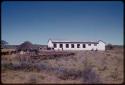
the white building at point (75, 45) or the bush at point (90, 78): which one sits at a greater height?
the white building at point (75, 45)

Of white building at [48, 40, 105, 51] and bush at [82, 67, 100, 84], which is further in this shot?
white building at [48, 40, 105, 51]

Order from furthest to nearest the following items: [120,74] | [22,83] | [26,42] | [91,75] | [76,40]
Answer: [76,40], [26,42], [120,74], [91,75], [22,83]

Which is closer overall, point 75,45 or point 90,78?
point 90,78

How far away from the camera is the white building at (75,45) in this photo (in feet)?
120

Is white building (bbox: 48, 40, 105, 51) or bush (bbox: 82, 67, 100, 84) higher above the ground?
white building (bbox: 48, 40, 105, 51)

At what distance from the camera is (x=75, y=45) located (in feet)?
124

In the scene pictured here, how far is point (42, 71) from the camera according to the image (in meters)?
11.5

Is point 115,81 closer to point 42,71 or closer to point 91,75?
point 91,75

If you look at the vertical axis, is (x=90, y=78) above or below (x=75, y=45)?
below

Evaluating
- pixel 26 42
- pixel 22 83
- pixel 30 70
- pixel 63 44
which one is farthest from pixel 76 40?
pixel 22 83

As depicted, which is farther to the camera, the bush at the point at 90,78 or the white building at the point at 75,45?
the white building at the point at 75,45

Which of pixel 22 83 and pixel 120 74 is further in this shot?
pixel 120 74

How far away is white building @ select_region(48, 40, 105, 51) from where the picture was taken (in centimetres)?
3666

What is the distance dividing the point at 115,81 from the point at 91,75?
1.18 metres
